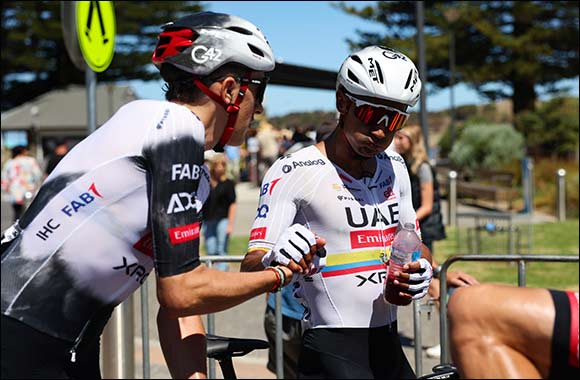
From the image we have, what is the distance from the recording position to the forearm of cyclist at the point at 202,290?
7.53 ft

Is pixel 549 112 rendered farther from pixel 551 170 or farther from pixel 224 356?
pixel 224 356

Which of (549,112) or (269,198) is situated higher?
(269,198)

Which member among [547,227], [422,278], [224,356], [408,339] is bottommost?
[547,227]

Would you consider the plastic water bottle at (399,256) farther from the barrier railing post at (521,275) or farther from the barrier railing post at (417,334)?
the barrier railing post at (521,275)

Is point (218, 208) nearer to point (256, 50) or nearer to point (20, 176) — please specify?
point (20, 176)

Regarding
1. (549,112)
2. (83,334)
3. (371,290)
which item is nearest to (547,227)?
(371,290)

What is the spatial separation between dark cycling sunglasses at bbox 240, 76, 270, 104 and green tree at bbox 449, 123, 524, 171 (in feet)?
82.1

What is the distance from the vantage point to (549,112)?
118ft

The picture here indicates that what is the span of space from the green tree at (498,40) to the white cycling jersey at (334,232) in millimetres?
31670

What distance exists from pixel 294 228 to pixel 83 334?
773mm

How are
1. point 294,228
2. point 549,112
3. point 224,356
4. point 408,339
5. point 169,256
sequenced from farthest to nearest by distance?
1. point 549,112
2. point 408,339
3. point 224,356
4. point 294,228
5. point 169,256

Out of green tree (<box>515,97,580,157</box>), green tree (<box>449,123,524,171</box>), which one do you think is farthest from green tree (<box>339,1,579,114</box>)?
green tree (<box>449,123,524,171</box>)

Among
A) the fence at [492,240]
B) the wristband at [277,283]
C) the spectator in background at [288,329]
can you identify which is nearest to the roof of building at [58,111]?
the fence at [492,240]

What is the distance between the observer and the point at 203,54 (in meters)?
2.51
